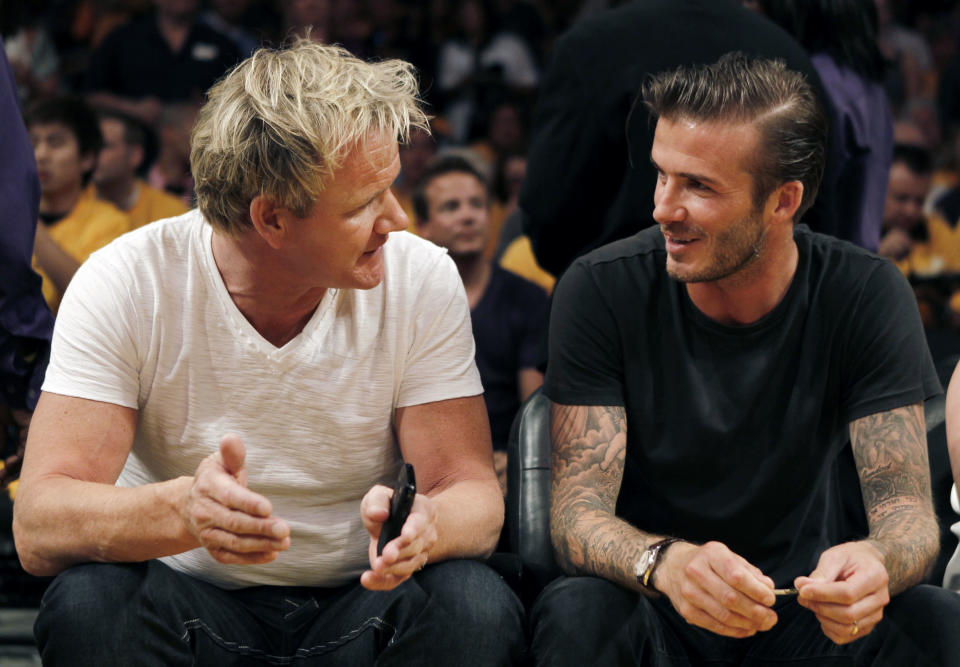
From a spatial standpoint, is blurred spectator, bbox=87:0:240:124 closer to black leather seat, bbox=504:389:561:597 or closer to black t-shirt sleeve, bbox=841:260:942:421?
black leather seat, bbox=504:389:561:597

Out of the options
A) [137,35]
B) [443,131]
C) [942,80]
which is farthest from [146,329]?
[942,80]

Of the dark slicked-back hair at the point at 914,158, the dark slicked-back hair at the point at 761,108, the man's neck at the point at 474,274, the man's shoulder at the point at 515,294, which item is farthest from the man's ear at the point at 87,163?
the dark slicked-back hair at the point at 914,158

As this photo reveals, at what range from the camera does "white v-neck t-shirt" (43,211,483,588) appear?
2092mm

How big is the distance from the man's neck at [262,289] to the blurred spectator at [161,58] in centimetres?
399

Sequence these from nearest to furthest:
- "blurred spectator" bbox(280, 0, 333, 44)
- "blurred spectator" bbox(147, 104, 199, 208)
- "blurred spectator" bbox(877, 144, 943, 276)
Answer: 1. "blurred spectator" bbox(877, 144, 943, 276)
2. "blurred spectator" bbox(147, 104, 199, 208)
3. "blurred spectator" bbox(280, 0, 333, 44)

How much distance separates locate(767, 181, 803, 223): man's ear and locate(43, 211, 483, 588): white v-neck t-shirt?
591 mm

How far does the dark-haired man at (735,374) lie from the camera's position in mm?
2090

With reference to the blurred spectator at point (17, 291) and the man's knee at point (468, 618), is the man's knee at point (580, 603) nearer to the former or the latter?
the man's knee at point (468, 618)

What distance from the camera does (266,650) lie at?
6.79 ft

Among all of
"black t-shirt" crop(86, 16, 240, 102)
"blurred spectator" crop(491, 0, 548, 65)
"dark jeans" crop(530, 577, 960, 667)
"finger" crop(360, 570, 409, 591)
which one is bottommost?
"dark jeans" crop(530, 577, 960, 667)

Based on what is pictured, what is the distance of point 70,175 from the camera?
4309mm

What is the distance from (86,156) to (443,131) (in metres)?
2.73

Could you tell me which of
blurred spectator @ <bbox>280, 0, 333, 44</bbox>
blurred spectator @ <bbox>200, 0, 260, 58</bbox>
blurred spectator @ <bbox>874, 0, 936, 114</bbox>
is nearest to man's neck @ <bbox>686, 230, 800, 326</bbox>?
blurred spectator @ <bbox>280, 0, 333, 44</bbox>

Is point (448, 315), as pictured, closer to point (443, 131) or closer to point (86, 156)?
point (86, 156)
